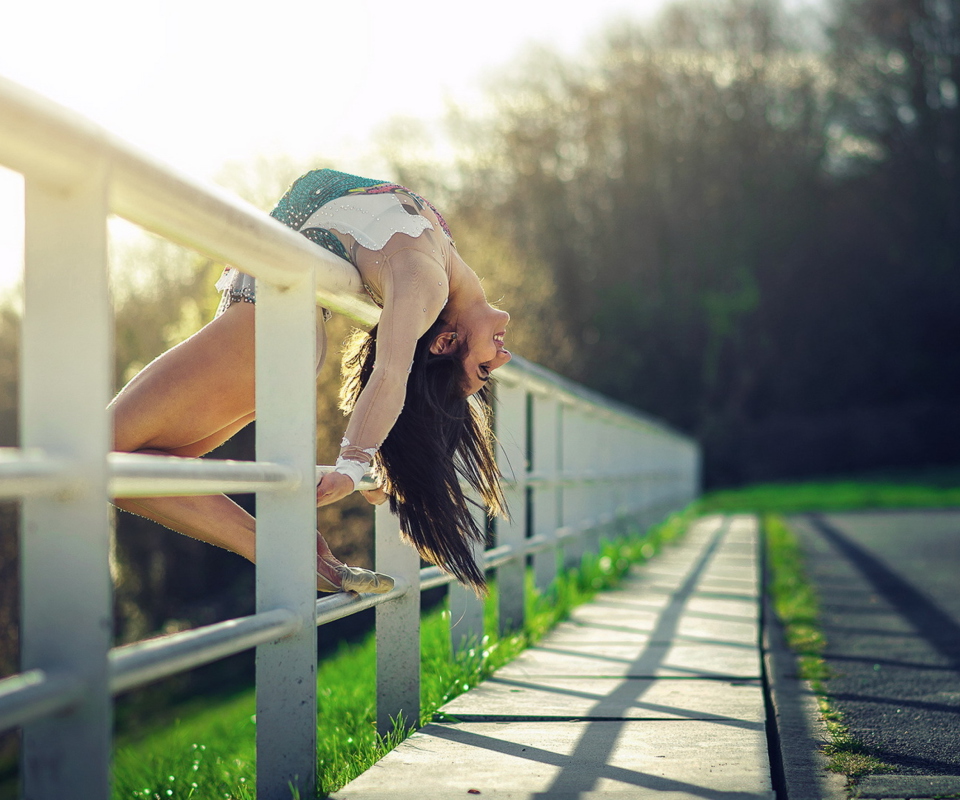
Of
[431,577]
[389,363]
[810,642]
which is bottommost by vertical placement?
[810,642]

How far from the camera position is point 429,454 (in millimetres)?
2633

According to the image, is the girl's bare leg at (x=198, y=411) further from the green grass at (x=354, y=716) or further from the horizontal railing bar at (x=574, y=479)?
the horizontal railing bar at (x=574, y=479)

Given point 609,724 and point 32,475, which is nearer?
point 32,475

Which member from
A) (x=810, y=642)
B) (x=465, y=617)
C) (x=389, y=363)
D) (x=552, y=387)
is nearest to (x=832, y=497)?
(x=552, y=387)

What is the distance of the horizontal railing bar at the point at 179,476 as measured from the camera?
139 centimetres

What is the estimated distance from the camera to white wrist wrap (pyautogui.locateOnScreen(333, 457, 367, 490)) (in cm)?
222

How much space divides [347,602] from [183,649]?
796 mm

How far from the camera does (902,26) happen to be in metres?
26.6

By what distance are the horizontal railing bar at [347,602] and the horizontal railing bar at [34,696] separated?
827 mm

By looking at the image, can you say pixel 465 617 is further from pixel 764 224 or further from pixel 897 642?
pixel 764 224

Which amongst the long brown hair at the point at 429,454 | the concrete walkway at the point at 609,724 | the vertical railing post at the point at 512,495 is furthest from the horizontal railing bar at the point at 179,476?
the vertical railing post at the point at 512,495

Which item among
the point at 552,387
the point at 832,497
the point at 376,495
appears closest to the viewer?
the point at 376,495

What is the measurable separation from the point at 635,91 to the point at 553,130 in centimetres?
281

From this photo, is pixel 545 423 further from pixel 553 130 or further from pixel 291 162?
pixel 553 130
